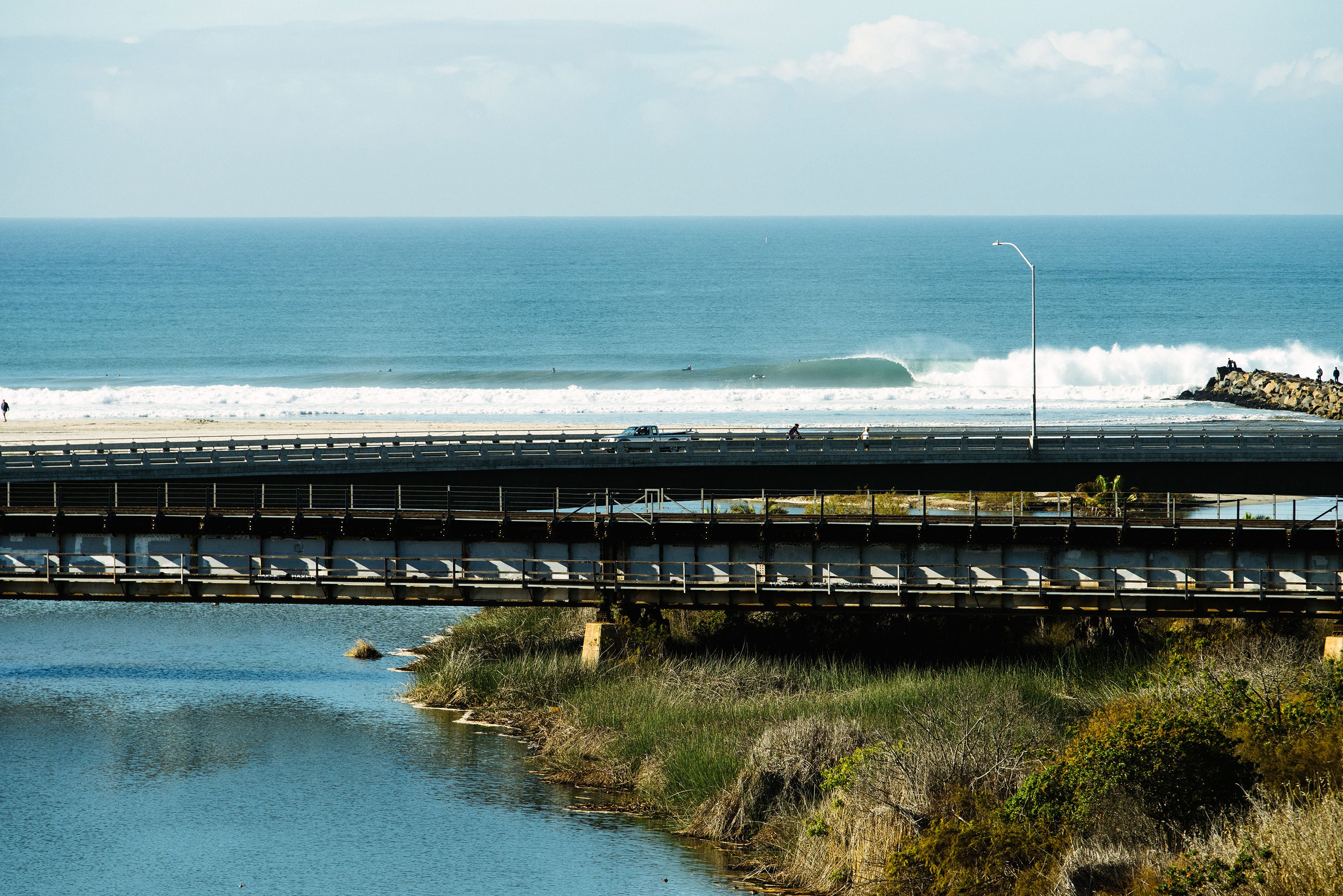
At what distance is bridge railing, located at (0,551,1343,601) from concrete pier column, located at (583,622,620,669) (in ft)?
4.67

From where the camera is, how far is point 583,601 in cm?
4012

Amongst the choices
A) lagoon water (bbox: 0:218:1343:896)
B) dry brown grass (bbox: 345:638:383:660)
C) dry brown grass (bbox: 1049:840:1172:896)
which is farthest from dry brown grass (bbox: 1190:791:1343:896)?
dry brown grass (bbox: 345:638:383:660)

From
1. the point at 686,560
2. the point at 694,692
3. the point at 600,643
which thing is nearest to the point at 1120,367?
the point at 686,560

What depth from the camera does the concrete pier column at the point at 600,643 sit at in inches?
1596

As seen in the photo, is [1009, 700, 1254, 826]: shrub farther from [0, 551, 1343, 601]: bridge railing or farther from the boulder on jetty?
the boulder on jetty

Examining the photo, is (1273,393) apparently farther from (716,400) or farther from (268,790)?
(268,790)

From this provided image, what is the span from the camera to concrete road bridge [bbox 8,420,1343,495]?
55719 mm

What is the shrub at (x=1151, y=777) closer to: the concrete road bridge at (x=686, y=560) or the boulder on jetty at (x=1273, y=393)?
the concrete road bridge at (x=686, y=560)

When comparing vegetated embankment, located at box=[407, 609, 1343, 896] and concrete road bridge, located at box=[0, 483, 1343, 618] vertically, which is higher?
concrete road bridge, located at box=[0, 483, 1343, 618]

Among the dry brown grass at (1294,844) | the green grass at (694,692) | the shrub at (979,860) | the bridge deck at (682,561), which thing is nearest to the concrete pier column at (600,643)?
the green grass at (694,692)

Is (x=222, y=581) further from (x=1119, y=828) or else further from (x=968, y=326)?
(x=968, y=326)

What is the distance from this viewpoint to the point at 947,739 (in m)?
29.1

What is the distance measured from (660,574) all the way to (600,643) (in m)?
2.49

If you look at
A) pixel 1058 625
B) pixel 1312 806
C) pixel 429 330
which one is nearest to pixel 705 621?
pixel 1058 625
